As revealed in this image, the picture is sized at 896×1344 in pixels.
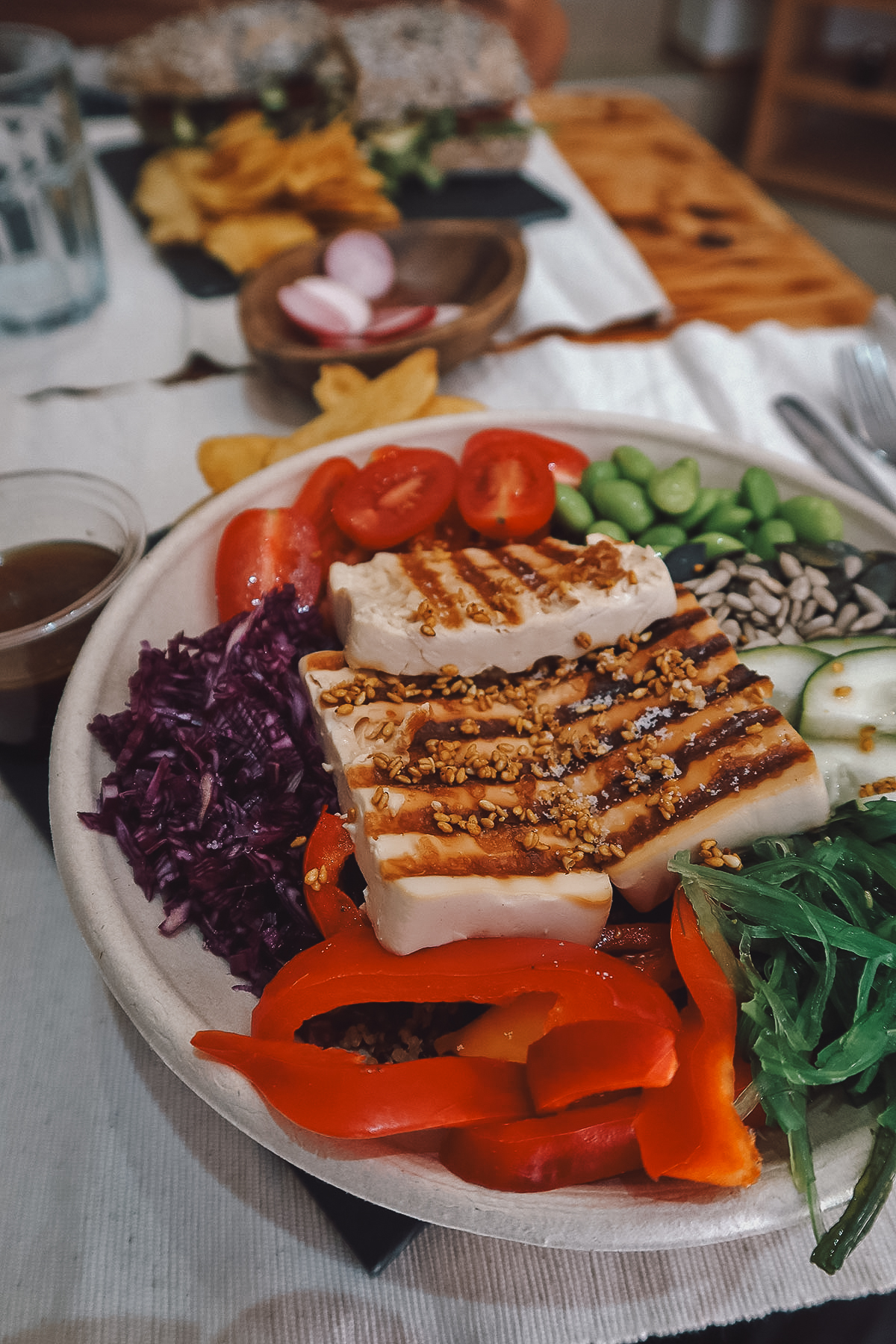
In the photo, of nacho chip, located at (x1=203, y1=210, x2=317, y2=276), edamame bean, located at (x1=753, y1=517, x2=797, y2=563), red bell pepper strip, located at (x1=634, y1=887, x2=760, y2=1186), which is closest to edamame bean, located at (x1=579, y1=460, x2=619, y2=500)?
edamame bean, located at (x1=753, y1=517, x2=797, y2=563)

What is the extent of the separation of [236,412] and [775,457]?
175 cm

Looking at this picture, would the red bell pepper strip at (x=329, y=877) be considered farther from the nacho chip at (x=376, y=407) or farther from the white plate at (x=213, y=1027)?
the nacho chip at (x=376, y=407)

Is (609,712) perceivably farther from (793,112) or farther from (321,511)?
(793,112)

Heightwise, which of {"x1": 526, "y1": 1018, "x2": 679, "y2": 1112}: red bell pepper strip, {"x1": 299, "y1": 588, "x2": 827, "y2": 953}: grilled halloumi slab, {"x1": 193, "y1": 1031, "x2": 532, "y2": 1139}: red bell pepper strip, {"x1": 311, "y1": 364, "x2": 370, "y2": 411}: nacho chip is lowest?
{"x1": 193, "y1": 1031, "x2": 532, "y2": 1139}: red bell pepper strip

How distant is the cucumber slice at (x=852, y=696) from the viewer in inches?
61.8

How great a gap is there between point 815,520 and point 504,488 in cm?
73

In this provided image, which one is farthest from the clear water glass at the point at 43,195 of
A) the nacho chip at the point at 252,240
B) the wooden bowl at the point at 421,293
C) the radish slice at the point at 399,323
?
the radish slice at the point at 399,323

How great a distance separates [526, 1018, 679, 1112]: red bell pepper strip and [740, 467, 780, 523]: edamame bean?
1313 mm

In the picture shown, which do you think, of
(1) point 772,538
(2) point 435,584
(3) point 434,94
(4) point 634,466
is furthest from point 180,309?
(1) point 772,538

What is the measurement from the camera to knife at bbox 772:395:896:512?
2.48 meters

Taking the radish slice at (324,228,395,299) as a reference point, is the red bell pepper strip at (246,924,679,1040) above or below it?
below

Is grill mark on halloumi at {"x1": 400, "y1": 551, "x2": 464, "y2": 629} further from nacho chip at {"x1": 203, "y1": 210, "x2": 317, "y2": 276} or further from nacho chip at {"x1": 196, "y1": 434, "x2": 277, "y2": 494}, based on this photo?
nacho chip at {"x1": 203, "y1": 210, "x2": 317, "y2": 276}

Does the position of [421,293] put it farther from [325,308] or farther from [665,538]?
[665,538]

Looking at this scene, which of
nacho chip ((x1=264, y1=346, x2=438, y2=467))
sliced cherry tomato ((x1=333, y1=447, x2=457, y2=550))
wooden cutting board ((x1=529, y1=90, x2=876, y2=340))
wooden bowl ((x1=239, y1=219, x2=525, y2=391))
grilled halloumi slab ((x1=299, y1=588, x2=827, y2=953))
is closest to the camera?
grilled halloumi slab ((x1=299, y1=588, x2=827, y2=953))
